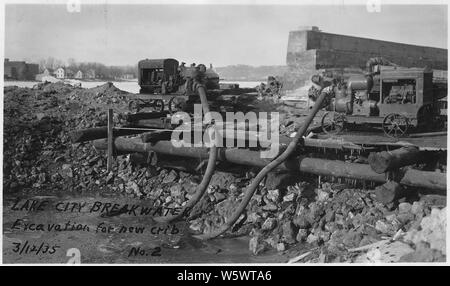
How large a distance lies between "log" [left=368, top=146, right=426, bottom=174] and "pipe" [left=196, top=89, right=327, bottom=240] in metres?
1.27

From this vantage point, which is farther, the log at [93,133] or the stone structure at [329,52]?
the stone structure at [329,52]

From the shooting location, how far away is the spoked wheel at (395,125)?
992 cm

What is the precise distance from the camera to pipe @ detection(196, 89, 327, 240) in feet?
26.2

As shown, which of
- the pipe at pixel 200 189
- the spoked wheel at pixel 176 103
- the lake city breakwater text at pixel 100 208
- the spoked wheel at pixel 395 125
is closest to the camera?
the pipe at pixel 200 189

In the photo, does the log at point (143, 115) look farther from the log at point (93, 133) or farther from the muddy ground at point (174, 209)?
the muddy ground at point (174, 209)

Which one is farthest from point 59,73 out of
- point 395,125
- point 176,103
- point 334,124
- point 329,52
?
point 329,52

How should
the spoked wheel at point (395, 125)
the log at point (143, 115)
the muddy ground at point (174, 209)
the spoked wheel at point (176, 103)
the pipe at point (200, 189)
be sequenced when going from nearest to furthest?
the muddy ground at point (174, 209) → the pipe at point (200, 189) → the spoked wheel at point (395, 125) → the log at point (143, 115) → the spoked wheel at point (176, 103)

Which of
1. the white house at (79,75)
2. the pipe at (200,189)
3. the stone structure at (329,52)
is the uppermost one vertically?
the stone structure at (329,52)

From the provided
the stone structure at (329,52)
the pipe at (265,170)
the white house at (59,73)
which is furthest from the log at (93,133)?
the stone structure at (329,52)

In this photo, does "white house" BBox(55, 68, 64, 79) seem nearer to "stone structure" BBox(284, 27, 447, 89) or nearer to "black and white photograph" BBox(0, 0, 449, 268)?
"black and white photograph" BBox(0, 0, 449, 268)

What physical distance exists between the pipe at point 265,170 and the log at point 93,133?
149 inches

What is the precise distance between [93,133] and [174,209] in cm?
274

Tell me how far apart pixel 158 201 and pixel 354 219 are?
14.1 feet
